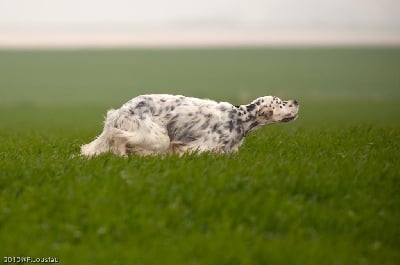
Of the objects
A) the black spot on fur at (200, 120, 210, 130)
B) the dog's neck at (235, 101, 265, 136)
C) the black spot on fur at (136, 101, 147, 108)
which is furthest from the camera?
the dog's neck at (235, 101, 265, 136)

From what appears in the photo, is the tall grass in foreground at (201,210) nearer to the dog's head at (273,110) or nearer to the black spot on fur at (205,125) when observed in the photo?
the black spot on fur at (205,125)

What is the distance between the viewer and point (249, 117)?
39.5 feet

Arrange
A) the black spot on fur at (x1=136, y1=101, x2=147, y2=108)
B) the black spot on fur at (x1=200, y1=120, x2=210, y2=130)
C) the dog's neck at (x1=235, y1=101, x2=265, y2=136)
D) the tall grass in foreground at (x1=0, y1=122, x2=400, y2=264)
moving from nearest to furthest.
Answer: the tall grass in foreground at (x1=0, y1=122, x2=400, y2=264), the black spot on fur at (x1=136, y1=101, x2=147, y2=108), the black spot on fur at (x1=200, y1=120, x2=210, y2=130), the dog's neck at (x1=235, y1=101, x2=265, y2=136)

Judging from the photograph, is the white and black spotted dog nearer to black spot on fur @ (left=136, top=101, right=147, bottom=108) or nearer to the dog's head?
black spot on fur @ (left=136, top=101, right=147, bottom=108)

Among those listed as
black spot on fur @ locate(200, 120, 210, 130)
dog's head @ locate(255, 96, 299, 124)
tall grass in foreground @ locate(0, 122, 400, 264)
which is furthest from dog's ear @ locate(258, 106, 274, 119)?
tall grass in foreground @ locate(0, 122, 400, 264)

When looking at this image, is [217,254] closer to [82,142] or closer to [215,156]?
[215,156]

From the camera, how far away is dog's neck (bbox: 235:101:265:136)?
12.0 meters

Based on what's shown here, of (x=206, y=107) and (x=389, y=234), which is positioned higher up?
(x=206, y=107)

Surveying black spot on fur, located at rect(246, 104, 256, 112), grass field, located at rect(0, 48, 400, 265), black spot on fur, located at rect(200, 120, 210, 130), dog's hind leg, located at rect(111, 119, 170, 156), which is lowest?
grass field, located at rect(0, 48, 400, 265)

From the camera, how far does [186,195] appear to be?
8.80m

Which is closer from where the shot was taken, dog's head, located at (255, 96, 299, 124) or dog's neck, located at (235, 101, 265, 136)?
dog's neck, located at (235, 101, 265, 136)

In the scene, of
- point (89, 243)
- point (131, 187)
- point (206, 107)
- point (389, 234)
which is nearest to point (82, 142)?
point (206, 107)

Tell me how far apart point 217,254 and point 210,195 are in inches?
60.2

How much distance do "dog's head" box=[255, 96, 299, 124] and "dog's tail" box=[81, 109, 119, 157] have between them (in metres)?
2.37
